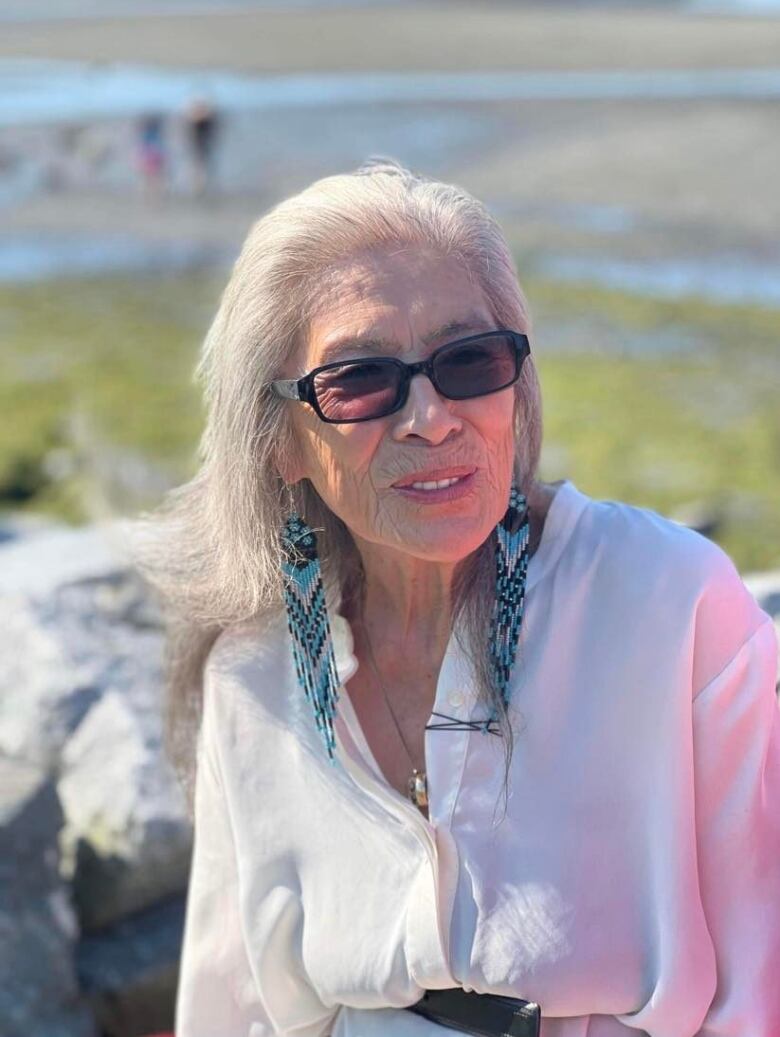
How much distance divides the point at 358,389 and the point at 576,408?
201 inches

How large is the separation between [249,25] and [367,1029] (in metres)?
30.3

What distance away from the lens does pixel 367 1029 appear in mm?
2090

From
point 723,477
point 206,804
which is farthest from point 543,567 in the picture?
point 723,477

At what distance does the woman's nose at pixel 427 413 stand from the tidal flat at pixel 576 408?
9.12ft

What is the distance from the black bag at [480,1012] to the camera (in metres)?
1.91

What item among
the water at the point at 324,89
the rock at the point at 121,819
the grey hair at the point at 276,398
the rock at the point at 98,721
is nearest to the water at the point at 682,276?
the rock at the point at 98,721

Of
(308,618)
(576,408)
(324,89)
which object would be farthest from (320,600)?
(324,89)

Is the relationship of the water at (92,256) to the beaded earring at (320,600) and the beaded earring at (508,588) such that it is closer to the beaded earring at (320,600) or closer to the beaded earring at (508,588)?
the beaded earring at (320,600)

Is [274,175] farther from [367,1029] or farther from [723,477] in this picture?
[367,1029]

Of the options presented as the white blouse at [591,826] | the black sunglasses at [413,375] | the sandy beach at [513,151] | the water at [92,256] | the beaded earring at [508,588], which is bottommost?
the water at [92,256]

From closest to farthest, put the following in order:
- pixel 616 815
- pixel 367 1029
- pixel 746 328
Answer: pixel 616 815, pixel 367 1029, pixel 746 328

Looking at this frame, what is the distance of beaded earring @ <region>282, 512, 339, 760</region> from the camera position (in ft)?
6.93

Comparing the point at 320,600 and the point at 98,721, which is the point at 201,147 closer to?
the point at 98,721

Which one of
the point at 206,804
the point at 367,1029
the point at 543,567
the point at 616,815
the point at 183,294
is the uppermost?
the point at 543,567
